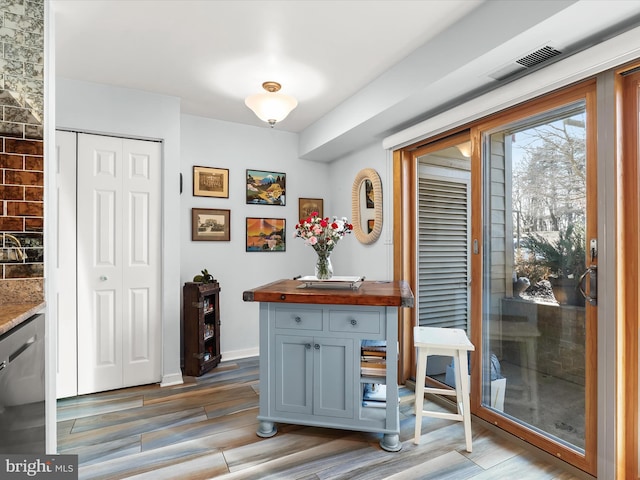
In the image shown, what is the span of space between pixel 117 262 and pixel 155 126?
118cm

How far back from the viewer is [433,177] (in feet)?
9.62

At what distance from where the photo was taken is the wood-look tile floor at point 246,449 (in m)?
1.81

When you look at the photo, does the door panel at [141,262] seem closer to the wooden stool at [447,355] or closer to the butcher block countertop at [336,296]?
the butcher block countertop at [336,296]

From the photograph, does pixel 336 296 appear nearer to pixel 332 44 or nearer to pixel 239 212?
pixel 332 44

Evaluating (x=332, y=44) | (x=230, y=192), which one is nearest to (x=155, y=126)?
(x=230, y=192)

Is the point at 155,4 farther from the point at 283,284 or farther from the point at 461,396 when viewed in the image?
the point at 461,396

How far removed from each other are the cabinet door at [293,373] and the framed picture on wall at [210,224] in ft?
5.84

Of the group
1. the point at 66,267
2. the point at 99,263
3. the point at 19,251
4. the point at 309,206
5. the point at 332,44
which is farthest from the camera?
the point at 309,206

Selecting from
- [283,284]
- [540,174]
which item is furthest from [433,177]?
[283,284]

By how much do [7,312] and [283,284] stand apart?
1.42 metres

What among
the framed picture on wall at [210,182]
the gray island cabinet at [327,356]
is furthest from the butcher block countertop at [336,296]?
the framed picture on wall at [210,182]

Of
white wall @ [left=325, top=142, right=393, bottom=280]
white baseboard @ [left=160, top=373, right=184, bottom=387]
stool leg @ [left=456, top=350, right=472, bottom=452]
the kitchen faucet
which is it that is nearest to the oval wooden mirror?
white wall @ [left=325, top=142, right=393, bottom=280]

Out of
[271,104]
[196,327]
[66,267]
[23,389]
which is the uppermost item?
[271,104]

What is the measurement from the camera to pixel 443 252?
2.90m
